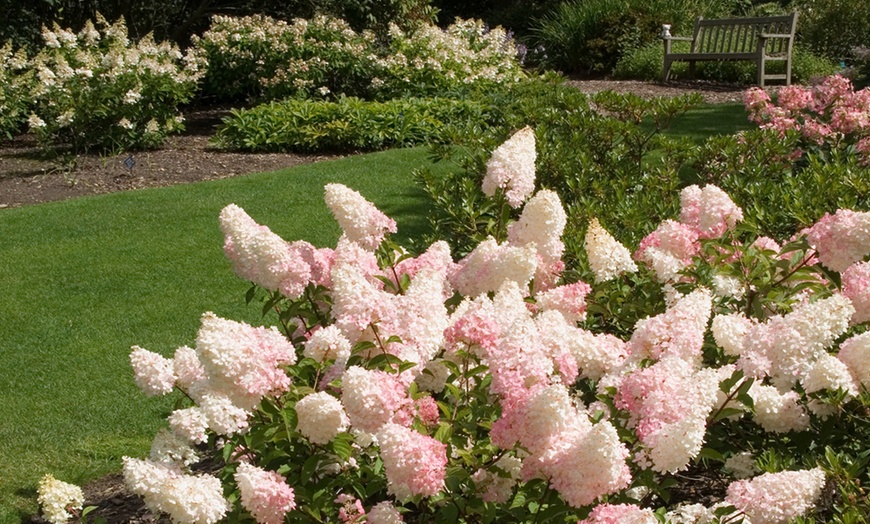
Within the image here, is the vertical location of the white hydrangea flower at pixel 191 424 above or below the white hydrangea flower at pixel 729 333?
above

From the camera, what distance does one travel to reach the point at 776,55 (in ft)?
46.7

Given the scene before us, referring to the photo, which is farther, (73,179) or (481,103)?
(481,103)

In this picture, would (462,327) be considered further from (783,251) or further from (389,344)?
(783,251)

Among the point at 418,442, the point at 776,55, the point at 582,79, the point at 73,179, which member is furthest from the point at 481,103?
the point at 418,442

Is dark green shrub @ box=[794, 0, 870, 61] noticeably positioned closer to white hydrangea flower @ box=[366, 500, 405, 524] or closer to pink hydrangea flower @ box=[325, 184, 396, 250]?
pink hydrangea flower @ box=[325, 184, 396, 250]

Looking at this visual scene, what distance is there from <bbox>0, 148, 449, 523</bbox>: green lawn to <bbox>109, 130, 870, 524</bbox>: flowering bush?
6.08 ft

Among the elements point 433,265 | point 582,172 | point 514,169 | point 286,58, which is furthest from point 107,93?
point 433,265

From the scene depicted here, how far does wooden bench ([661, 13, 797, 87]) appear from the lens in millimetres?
14039

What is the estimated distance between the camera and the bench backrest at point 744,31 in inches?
575

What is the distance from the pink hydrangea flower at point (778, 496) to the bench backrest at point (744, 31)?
519 inches

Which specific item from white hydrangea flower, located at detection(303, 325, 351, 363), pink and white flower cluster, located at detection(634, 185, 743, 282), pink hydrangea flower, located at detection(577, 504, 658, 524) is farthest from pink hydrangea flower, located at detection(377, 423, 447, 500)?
pink and white flower cluster, located at detection(634, 185, 743, 282)

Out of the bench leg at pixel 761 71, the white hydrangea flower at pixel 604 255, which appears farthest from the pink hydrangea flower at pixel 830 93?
the bench leg at pixel 761 71

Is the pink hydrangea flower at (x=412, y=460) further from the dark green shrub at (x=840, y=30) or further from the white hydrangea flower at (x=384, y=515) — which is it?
the dark green shrub at (x=840, y=30)

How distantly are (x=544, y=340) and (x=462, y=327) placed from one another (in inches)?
8.3
